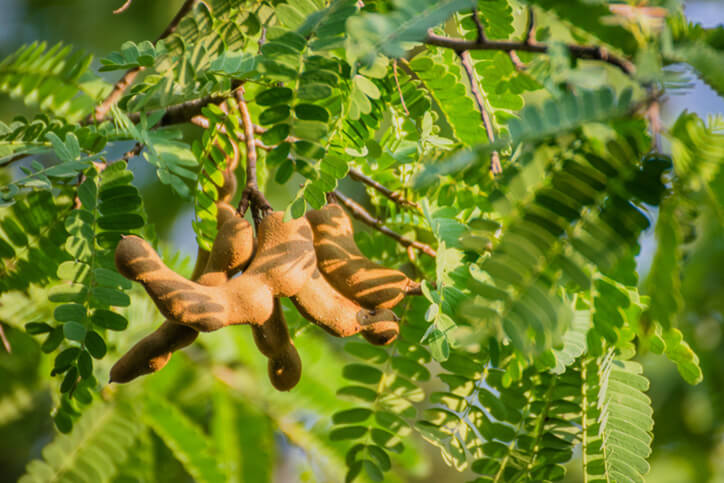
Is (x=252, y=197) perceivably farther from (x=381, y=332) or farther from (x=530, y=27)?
(x=530, y=27)

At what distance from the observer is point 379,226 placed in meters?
1.08

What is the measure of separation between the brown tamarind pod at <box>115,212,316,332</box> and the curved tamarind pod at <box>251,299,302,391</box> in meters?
0.06

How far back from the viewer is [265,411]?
6.01ft

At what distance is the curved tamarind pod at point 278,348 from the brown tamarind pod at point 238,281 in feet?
0.19

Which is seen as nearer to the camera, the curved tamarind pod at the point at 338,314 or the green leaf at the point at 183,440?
the curved tamarind pod at the point at 338,314

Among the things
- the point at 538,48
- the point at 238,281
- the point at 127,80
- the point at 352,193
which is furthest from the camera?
the point at 352,193

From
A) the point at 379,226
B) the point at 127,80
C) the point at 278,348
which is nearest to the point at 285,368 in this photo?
the point at 278,348

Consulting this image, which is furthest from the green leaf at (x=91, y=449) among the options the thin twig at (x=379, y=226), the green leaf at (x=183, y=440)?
the thin twig at (x=379, y=226)

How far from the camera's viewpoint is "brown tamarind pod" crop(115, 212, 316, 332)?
26.7 inches

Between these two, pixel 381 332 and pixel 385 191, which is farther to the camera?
pixel 385 191

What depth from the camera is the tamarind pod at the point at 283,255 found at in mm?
746

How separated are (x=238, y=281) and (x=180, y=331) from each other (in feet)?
0.28

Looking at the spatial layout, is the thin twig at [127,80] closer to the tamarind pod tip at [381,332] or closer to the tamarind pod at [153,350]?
the tamarind pod at [153,350]

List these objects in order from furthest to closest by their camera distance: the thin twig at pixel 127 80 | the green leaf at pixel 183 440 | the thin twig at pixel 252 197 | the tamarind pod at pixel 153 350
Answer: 1. the green leaf at pixel 183 440
2. the thin twig at pixel 127 80
3. the thin twig at pixel 252 197
4. the tamarind pod at pixel 153 350
